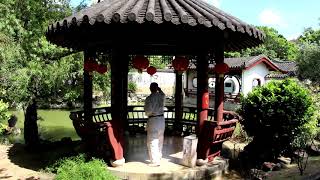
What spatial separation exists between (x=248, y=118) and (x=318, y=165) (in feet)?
7.40

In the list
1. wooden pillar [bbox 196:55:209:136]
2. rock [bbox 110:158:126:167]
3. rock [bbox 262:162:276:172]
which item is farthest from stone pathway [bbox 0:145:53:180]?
rock [bbox 262:162:276:172]

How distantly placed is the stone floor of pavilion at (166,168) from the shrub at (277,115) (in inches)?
79.4

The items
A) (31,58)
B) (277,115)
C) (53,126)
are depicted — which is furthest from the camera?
(53,126)

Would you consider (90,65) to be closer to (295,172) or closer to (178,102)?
(178,102)

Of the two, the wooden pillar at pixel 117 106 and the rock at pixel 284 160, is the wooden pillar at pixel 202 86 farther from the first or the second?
the rock at pixel 284 160

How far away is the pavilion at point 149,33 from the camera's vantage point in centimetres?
671

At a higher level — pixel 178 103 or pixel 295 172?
pixel 178 103

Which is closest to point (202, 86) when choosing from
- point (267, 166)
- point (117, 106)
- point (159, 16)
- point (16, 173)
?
point (117, 106)

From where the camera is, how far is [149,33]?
309 inches

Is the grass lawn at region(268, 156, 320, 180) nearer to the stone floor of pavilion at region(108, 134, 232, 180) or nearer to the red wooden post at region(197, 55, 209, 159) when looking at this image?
the stone floor of pavilion at region(108, 134, 232, 180)

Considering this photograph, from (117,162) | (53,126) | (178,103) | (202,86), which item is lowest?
(53,126)

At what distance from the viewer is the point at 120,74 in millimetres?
7988

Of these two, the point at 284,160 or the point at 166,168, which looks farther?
the point at 284,160

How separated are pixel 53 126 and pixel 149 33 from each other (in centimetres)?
1581
